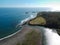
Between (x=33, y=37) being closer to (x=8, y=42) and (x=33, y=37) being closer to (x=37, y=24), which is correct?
(x=8, y=42)

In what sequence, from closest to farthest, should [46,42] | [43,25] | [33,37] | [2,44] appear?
[2,44] → [46,42] → [33,37] → [43,25]

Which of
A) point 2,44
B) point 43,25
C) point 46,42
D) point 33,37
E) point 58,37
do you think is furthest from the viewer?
point 43,25

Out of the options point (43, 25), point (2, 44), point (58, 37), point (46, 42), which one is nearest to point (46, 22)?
point (43, 25)

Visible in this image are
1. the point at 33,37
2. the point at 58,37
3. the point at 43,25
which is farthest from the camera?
the point at 43,25

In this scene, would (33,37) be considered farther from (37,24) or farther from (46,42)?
(37,24)

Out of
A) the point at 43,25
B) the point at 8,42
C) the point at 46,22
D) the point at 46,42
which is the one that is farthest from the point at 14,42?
the point at 46,22

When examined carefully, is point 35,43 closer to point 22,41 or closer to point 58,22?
point 22,41

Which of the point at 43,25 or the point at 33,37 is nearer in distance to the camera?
the point at 33,37

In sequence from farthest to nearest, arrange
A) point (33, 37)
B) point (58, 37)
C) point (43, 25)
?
point (43, 25) → point (58, 37) → point (33, 37)

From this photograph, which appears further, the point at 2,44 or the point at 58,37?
the point at 58,37
